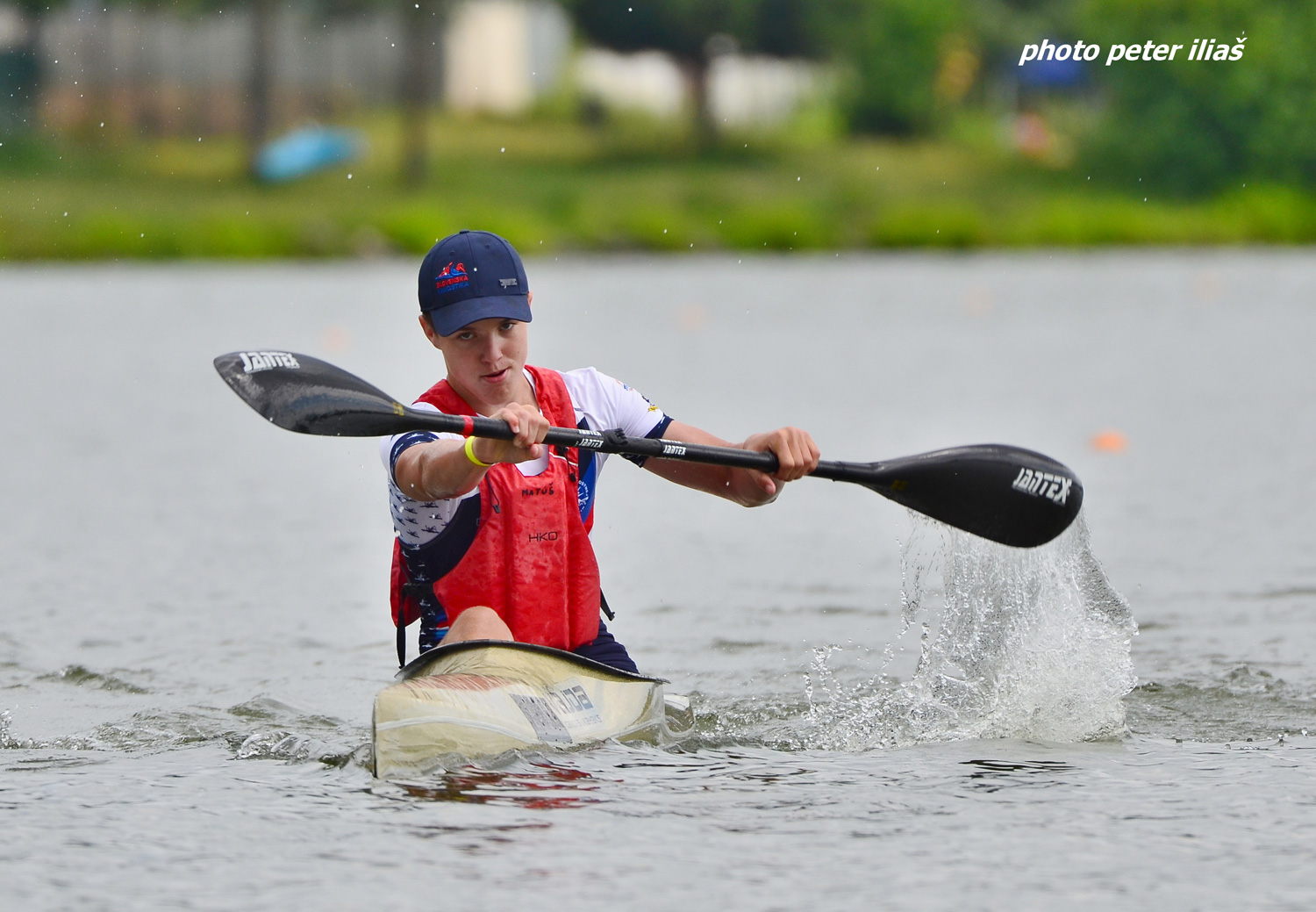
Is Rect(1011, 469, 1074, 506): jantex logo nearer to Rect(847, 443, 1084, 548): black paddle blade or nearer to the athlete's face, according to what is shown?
Rect(847, 443, 1084, 548): black paddle blade

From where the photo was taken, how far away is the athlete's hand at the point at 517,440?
471 cm

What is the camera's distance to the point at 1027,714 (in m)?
5.61

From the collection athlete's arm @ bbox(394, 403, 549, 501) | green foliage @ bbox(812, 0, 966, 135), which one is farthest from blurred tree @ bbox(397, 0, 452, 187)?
athlete's arm @ bbox(394, 403, 549, 501)

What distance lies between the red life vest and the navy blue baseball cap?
24cm

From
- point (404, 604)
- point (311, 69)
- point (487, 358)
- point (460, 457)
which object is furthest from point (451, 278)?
point (311, 69)

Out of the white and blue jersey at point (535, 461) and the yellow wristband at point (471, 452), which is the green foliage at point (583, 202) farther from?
the yellow wristband at point (471, 452)

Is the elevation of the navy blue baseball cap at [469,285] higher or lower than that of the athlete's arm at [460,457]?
higher

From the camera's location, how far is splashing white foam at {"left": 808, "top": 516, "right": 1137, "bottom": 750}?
5.59 m

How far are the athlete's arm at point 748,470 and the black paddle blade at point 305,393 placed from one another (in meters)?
0.83

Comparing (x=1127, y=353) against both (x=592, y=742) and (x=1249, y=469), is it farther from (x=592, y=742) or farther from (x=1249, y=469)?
(x=592, y=742)

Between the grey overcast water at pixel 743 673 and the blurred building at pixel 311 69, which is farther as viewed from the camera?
the blurred building at pixel 311 69

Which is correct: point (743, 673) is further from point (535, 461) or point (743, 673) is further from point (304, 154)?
point (304, 154)

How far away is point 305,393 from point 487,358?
0.59 metres

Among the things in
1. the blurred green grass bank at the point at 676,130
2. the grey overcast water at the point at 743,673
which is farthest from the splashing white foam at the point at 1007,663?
the blurred green grass bank at the point at 676,130
